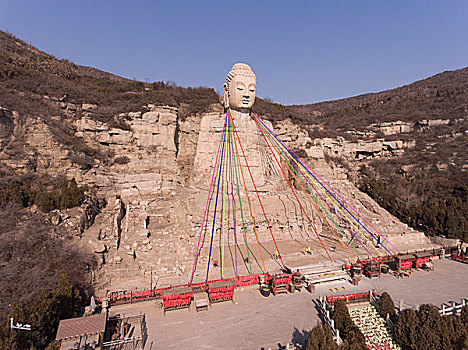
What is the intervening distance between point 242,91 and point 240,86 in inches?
13.3

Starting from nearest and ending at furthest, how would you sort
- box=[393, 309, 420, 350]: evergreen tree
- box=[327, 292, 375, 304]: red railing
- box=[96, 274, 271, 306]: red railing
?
box=[393, 309, 420, 350]: evergreen tree → box=[96, 274, 271, 306]: red railing → box=[327, 292, 375, 304]: red railing

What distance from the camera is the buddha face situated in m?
17.6

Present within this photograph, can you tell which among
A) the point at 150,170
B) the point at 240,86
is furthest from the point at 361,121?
the point at 150,170

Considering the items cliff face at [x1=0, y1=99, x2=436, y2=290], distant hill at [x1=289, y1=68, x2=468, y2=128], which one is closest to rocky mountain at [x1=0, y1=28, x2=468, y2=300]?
cliff face at [x1=0, y1=99, x2=436, y2=290]

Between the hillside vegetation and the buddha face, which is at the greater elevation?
the buddha face

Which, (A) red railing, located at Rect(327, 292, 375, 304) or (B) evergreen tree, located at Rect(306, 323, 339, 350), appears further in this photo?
(A) red railing, located at Rect(327, 292, 375, 304)

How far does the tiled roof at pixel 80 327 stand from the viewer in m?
6.96

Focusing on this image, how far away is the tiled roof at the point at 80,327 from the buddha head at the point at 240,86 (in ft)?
46.5

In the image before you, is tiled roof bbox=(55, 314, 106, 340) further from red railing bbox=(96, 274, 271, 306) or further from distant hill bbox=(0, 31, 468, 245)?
distant hill bbox=(0, 31, 468, 245)

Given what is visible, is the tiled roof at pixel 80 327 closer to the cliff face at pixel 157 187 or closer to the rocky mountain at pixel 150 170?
the cliff face at pixel 157 187

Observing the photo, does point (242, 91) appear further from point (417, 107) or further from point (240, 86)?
point (417, 107)

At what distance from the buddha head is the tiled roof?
46.5ft

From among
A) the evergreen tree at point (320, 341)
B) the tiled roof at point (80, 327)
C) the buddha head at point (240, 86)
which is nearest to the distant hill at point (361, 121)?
the buddha head at point (240, 86)

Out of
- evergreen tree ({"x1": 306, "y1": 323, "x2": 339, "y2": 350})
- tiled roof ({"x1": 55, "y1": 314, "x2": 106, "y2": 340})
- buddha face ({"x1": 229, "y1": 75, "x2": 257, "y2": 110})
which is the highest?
buddha face ({"x1": 229, "y1": 75, "x2": 257, "y2": 110})
